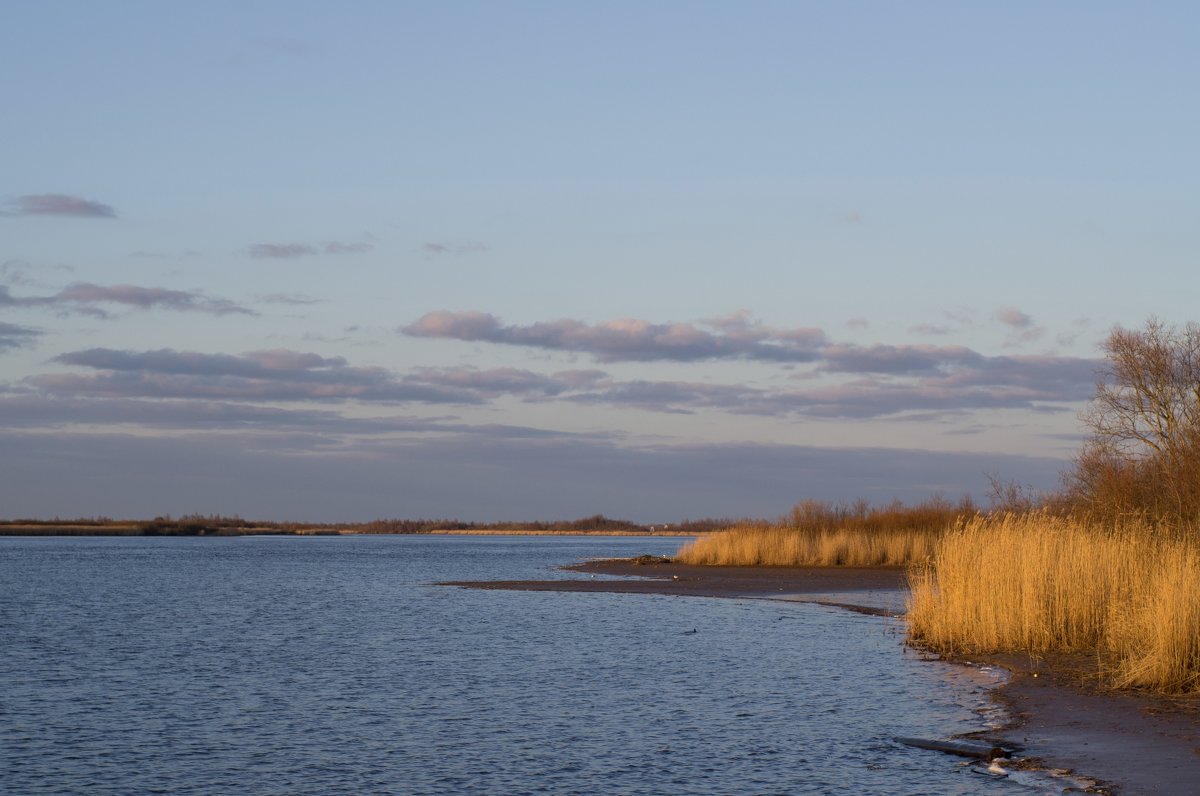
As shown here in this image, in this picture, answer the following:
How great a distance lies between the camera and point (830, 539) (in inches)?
1973

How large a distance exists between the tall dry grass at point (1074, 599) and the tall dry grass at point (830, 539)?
2668 centimetres

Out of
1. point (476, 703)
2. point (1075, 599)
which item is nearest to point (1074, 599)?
point (1075, 599)

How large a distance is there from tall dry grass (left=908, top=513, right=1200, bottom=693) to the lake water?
126 cm

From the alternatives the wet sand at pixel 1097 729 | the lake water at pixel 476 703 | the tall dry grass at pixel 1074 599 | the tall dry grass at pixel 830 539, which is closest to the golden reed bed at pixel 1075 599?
the tall dry grass at pixel 1074 599

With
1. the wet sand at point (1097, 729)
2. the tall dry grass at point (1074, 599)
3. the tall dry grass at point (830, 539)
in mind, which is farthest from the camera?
the tall dry grass at point (830, 539)

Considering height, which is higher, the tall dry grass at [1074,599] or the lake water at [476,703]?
the tall dry grass at [1074,599]

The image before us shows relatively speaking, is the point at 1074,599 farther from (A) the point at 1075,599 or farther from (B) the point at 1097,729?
(B) the point at 1097,729

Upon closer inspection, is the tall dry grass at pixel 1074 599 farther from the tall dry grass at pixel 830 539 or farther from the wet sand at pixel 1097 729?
the tall dry grass at pixel 830 539

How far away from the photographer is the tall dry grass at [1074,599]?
1484cm

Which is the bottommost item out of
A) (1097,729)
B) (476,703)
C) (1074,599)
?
(476,703)

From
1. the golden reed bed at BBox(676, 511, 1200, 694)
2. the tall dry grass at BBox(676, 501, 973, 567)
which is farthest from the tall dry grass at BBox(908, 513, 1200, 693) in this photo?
the tall dry grass at BBox(676, 501, 973, 567)

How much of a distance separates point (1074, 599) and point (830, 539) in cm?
3130

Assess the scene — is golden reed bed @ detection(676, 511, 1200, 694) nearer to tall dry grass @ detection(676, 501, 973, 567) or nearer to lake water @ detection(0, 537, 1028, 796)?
lake water @ detection(0, 537, 1028, 796)

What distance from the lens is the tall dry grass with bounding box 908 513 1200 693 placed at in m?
14.8
